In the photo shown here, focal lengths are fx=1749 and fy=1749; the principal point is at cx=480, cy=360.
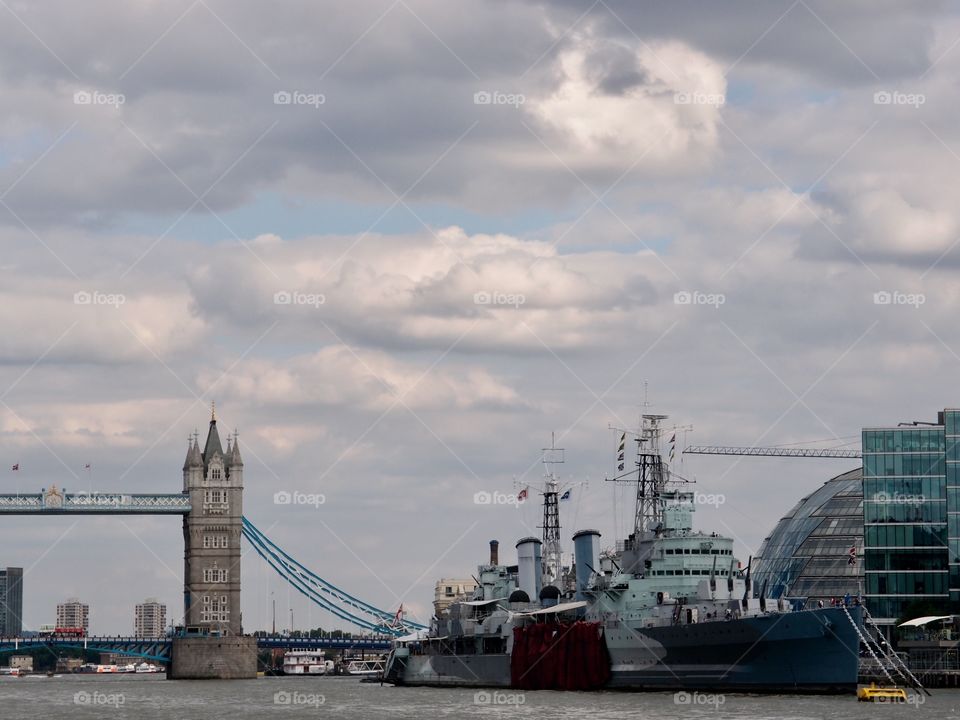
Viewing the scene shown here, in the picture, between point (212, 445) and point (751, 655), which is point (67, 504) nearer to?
point (212, 445)

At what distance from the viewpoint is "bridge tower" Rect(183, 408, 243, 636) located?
176 meters

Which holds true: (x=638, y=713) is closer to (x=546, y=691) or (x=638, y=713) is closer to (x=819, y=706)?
(x=819, y=706)

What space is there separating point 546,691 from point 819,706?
25.9 metres

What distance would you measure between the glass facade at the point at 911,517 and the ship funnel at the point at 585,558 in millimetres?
23817

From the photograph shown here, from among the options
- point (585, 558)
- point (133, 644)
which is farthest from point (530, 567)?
point (133, 644)

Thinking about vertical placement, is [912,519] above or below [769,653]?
above

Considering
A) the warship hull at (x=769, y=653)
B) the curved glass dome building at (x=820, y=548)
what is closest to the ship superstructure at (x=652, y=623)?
the warship hull at (x=769, y=653)

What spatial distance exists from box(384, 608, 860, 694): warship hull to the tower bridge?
→ 76.4m

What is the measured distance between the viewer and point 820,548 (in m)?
140

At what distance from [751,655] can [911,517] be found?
3503cm

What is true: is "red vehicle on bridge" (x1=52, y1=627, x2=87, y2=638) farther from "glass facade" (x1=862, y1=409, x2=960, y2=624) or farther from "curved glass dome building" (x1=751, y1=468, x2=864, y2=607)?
"glass facade" (x1=862, y1=409, x2=960, y2=624)

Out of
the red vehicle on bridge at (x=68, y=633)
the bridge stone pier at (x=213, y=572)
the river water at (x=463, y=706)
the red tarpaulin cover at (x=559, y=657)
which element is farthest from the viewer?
the red vehicle on bridge at (x=68, y=633)

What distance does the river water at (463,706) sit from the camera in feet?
245

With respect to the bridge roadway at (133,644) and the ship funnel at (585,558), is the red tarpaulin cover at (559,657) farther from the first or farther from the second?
the bridge roadway at (133,644)
